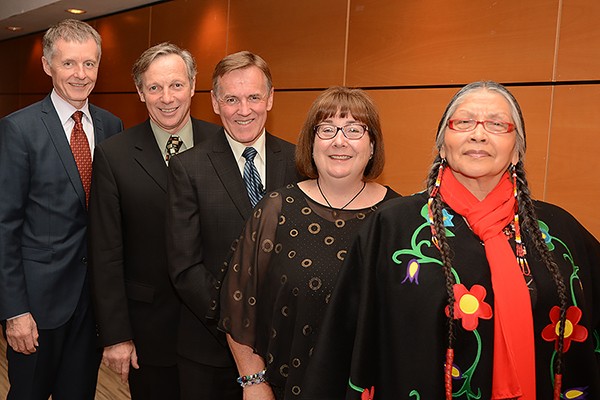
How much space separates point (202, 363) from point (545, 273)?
1.17 meters

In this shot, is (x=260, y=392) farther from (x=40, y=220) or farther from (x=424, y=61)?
(x=424, y=61)

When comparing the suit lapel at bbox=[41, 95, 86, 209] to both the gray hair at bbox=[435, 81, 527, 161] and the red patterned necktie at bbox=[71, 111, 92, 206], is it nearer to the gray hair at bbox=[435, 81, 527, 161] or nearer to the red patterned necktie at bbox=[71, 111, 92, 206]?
the red patterned necktie at bbox=[71, 111, 92, 206]

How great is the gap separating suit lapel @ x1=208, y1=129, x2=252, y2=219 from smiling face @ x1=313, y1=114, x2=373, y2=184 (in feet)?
1.13

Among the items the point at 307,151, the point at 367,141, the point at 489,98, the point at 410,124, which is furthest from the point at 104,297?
the point at 410,124

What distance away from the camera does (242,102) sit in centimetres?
210

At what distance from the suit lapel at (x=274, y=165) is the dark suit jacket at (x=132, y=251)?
41 centimetres

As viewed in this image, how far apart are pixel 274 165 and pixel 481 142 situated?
0.85 metres

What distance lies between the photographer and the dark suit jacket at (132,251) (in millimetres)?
2219

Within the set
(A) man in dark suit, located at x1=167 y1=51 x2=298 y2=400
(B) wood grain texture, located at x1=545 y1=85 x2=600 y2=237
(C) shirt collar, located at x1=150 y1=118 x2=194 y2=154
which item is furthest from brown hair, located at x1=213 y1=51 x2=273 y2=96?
(B) wood grain texture, located at x1=545 y1=85 x2=600 y2=237

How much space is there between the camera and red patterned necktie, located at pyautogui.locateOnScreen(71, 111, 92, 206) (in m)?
2.44

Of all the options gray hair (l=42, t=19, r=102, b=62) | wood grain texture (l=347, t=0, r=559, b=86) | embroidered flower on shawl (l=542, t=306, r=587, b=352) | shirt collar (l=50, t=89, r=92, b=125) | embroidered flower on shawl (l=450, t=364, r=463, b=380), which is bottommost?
embroidered flower on shawl (l=450, t=364, r=463, b=380)

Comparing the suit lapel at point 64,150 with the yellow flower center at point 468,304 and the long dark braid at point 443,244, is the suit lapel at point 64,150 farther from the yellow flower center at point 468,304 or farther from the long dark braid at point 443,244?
the yellow flower center at point 468,304

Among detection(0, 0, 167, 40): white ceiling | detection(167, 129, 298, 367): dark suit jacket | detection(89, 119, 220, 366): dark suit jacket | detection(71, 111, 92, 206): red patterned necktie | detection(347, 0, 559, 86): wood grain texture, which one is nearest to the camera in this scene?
detection(167, 129, 298, 367): dark suit jacket

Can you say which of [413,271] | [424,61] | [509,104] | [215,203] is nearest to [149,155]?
[215,203]
